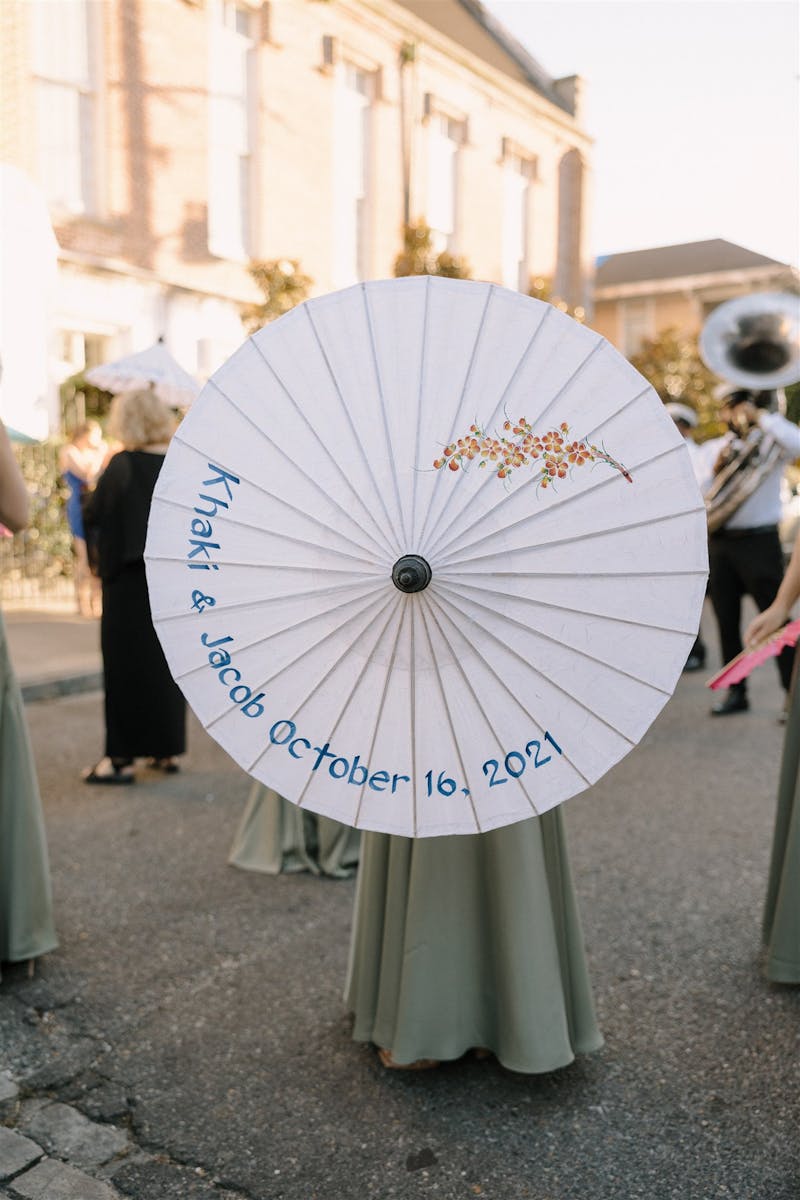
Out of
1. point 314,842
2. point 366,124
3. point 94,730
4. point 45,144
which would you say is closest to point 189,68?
point 45,144

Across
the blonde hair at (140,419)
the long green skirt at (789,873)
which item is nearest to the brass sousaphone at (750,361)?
the blonde hair at (140,419)

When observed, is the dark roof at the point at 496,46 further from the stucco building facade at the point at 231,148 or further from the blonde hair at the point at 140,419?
the blonde hair at the point at 140,419

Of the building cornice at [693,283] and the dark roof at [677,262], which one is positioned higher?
the dark roof at [677,262]

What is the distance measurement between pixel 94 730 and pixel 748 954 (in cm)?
444

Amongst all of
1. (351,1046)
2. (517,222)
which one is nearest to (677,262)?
(517,222)

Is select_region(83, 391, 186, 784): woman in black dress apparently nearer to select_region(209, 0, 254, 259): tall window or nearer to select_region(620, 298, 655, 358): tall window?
select_region(209, 0, 254, 259): tall window

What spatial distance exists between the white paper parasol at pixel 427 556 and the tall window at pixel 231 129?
1232 cm

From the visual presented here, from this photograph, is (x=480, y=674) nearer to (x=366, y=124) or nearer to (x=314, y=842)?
(x=314, y=842)

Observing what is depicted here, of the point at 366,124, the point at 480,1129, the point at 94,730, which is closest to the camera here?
the point at 480,1129

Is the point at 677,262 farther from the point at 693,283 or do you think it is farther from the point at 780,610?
the point at 780,610

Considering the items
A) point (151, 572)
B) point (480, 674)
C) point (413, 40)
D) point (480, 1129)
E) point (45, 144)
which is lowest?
point (480, 1129)

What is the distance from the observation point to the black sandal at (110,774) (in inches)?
216

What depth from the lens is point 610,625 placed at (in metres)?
2.05

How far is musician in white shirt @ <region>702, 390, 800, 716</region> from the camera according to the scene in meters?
6.76
